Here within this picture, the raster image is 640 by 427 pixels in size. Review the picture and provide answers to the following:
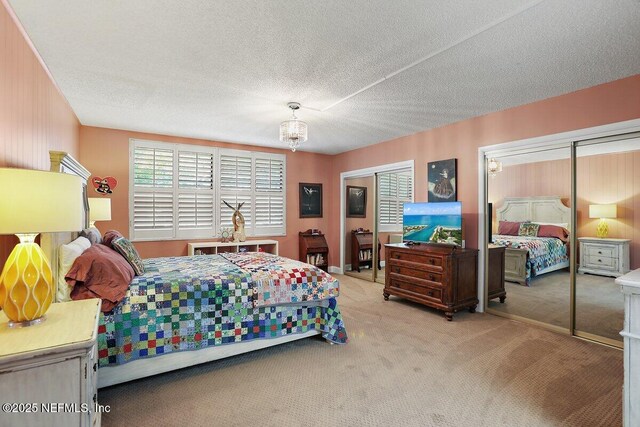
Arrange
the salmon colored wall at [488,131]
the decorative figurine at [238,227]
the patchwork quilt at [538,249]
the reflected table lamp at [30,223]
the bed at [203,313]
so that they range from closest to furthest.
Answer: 1. the reflected table lamp at [30,223]
2. the bed at [203,313]
3. the salmon colored wall at [488,131]
4. the patchwork quilt at [538,249]
5. the decorative figurine at [238,227]

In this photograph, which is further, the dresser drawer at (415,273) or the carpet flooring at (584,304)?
the dresser drawer at (415,273)

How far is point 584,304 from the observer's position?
326 centimetres

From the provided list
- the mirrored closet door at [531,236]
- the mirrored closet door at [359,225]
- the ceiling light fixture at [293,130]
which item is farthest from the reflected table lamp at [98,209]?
the mirrored closet door at [531,236]

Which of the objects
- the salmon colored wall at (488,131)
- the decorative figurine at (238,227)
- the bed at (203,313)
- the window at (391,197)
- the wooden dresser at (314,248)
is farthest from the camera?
the wooden dresser at (314,248)

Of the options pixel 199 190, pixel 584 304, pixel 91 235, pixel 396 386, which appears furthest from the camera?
pixel 199 190

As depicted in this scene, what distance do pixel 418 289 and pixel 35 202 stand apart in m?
3.83

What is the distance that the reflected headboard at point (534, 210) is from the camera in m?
3.39

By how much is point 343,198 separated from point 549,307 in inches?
150

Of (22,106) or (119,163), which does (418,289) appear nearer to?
(22,106)

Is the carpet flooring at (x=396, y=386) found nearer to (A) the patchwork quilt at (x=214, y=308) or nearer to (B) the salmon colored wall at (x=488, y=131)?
(A) the patchwork quilt at (x=214, y=308)

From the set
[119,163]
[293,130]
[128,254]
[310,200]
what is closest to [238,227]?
[310,200]

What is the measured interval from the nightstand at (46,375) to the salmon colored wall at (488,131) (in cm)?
409

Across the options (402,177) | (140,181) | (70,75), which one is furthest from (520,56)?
(140,181)

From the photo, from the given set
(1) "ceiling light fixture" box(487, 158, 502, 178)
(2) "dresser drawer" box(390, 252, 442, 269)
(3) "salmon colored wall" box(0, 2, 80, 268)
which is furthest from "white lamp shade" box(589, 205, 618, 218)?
(3) "salmon colored wall" box(0, 2, 80, 268)
